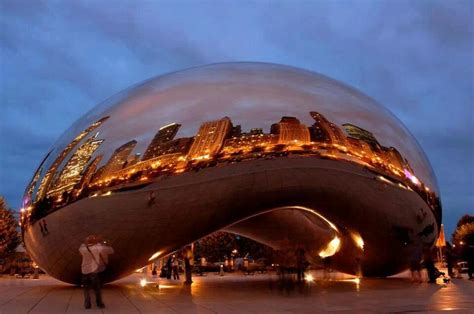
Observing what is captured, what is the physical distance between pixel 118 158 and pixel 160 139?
922 millimetres

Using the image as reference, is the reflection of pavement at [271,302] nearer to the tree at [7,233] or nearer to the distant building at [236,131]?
the distant building at [236,131]

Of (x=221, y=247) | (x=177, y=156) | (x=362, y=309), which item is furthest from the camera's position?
Answer: (x=221, y=247)

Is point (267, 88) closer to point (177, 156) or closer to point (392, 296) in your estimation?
point (177, 156)

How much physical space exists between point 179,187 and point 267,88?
2927 mm

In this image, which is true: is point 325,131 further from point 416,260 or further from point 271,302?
point 416,260

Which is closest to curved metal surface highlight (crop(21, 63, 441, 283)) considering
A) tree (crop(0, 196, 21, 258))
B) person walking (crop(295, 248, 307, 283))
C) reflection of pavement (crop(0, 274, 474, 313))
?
reflection of pavement (crop(0, 274, 474, 313))

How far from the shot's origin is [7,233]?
44.2 metres

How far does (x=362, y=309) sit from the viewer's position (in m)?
8.19

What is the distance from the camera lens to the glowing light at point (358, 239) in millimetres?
12905

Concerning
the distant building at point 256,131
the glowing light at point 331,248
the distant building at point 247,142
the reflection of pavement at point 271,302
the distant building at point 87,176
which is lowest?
the reflection of pavement at point 271,302

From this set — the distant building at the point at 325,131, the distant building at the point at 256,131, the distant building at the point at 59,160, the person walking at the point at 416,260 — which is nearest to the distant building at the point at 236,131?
the distant building at the point at 256,131

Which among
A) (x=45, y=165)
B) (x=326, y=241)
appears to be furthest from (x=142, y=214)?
(x=326, y=241)

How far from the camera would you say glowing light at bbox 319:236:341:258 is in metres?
14.3

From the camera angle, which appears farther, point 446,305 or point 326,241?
point 326,241
